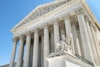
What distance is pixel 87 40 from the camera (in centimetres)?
1733

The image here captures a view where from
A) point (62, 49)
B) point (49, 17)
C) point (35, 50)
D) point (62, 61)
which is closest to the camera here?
point (62, 61)

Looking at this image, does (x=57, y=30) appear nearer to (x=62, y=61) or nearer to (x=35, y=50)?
(x=35, y=50)

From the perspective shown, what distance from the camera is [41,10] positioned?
2611 cm

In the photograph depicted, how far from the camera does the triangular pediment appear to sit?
2357 centimetres

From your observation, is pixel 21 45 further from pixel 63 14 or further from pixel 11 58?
pixel 63 14

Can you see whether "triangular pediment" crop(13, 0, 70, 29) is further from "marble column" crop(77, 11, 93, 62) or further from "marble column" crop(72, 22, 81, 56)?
"marble column" crop(77, 11, 93, 62)

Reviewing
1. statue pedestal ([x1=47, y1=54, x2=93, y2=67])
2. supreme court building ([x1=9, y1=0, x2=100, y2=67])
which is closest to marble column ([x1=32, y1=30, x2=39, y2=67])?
supreme court building ([x1=9, y1=0, x2=100, y2=67])

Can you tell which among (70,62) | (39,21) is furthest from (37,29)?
(70,62)

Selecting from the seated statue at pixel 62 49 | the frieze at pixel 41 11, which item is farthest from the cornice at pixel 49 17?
the seated statue at pixel 62 49

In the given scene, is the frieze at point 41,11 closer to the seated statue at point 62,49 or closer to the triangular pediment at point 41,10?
the triangular pediment at point 41,10

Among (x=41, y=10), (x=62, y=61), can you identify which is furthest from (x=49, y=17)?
(x=62, y=61)

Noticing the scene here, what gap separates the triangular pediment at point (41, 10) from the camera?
23.6m

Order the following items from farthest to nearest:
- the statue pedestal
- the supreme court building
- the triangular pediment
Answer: the triangular pediment → the supreme court building → the statue pedestal

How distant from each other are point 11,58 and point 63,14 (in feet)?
42.4
